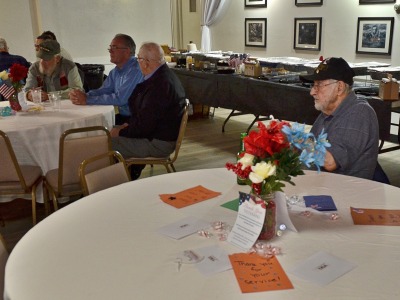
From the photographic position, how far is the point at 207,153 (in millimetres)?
5207

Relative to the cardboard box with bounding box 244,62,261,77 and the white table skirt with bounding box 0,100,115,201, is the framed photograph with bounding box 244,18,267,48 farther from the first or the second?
the white table skirt with bounding box 0,100,115,201

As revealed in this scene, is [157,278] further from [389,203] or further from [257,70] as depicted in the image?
[257,70]

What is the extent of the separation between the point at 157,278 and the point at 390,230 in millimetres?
838

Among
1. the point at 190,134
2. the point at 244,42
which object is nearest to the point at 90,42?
the point at 244,42

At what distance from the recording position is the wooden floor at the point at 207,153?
3.43 metres

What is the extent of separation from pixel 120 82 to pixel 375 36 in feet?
13.4

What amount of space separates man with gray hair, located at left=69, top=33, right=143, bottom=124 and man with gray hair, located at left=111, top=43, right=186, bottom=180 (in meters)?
0.33

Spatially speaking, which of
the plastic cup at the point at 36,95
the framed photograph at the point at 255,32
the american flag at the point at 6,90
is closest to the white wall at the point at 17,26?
the framed photograph at the point at 255,32

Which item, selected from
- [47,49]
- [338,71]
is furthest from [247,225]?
[47,49]

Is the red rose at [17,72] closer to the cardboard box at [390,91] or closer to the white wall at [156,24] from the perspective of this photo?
the cardboard box at [390,91]

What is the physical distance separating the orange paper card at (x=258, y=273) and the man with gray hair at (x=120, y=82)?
265cm

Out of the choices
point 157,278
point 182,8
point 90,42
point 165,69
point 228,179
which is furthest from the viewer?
point 182,8

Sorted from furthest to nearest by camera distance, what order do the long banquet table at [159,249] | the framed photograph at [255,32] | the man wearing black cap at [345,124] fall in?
the framed photograph at [255,32] → the man wearing black cap at [345,124] → the long banquet table at [159,249]

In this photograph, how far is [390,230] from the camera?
159 cm
